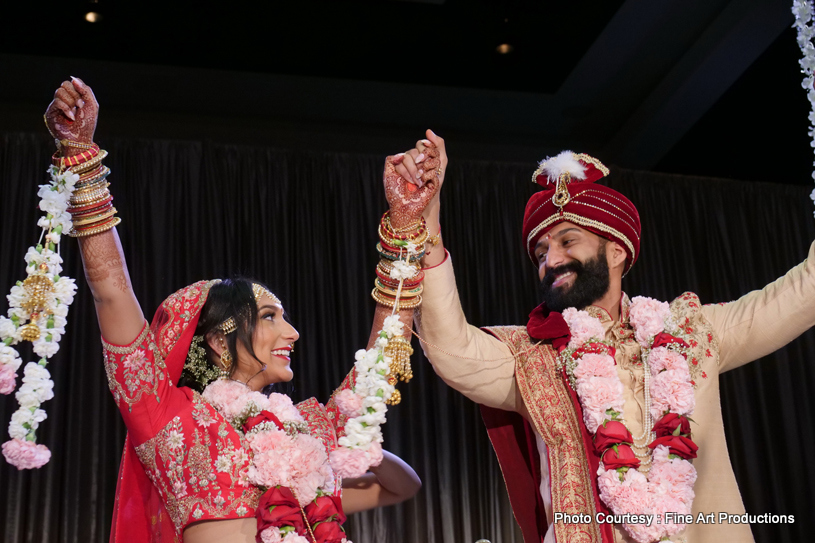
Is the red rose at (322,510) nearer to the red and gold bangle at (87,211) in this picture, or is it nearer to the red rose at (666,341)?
the red and gold bangle at (87,211)

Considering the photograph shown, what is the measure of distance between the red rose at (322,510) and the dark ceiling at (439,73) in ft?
10.8

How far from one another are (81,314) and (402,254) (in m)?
2.97

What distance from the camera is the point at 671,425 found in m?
2.44

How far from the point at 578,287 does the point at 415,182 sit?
29.3 inches

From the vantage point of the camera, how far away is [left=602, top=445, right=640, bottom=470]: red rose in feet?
7.80

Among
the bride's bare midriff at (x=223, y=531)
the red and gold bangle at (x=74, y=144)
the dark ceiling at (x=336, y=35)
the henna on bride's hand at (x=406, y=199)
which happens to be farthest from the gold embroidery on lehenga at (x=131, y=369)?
the dark ceiling at (x=336, y=35)

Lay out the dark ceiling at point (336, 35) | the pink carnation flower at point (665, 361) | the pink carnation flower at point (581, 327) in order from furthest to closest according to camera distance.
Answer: the dark ceiling at point (336, 35)
the pink carnation flower at point (581, 327)
the pink carnation flower at point (665, 361)

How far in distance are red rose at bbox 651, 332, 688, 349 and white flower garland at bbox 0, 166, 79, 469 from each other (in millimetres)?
1659

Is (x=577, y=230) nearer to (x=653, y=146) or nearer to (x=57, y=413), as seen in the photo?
(x=57, y=413)

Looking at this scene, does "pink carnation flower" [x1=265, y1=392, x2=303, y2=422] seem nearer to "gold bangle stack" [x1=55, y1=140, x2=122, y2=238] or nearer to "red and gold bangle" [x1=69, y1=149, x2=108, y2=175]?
"gold bangle stack" [x1=55, y1=140, x2=122, y2=238]

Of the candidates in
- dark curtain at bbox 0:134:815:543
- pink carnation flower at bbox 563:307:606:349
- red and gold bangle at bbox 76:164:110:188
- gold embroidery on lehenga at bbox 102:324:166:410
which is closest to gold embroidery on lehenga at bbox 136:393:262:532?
gold embroidery on lehenga at bbox 102:324:166:410

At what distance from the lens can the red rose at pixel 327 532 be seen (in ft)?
7.30

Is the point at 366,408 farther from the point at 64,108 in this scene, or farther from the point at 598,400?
the point at 64,108

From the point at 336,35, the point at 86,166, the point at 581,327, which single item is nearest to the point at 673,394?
the point at 581,327
